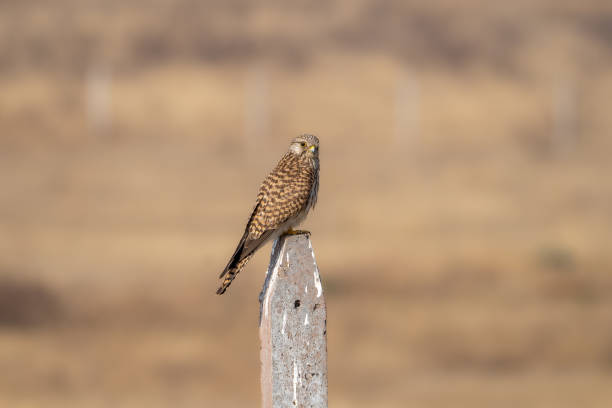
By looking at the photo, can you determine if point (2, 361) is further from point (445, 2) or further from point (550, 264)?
point (445, 2)

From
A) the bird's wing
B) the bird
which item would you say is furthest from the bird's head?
the bird's wing

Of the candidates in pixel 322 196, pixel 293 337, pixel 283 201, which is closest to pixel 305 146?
pixel 283 201

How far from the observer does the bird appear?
4.96 m

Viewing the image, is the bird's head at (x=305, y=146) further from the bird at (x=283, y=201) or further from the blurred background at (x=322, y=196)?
the blurred background at (x=322, y=196)

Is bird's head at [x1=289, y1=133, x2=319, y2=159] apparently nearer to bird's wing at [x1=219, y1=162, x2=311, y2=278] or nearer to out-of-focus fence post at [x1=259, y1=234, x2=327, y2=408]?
bird's wing at [x1=219, y1=162, x2=311, y2=278]

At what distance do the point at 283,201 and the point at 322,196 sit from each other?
1837 cm

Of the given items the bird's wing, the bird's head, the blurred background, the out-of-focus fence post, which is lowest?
the out-of-focus fence post

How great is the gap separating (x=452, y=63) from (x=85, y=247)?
73.3 ft

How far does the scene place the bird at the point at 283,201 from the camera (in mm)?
4957

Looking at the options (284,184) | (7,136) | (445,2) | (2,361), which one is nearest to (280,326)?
(284,184)

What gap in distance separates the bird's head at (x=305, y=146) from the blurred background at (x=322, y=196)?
7806mm

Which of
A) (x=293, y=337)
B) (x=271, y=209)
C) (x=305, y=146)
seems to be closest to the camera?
(x=293, y=337)

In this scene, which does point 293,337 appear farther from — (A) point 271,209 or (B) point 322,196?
(B) point 322,196

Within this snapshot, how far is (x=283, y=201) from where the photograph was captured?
536cm
